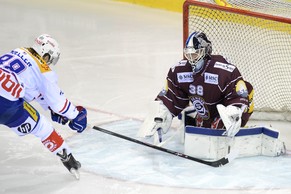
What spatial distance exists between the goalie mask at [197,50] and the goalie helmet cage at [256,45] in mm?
504

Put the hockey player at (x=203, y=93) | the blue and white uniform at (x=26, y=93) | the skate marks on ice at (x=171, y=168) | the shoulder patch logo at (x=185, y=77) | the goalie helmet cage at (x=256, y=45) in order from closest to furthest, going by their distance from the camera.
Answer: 1. the blue and white uniform at (x=26, y=93)
2. the skate marks on ice at (x=171, y=168)
3. the hockey player at (x=203, y=93)
4. the shoulder patch logo at (x=185, y=77)
5. the goalie helmet cage at (x=256, y=45)

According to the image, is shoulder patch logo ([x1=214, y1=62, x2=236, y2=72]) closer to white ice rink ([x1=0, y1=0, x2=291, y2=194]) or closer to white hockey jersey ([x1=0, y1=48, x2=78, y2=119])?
white ice rink ([x1=0, y1=0, x2=291, y2=194])

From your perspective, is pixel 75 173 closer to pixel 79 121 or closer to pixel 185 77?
pixel 79 121

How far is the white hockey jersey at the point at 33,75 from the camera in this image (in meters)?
2.98

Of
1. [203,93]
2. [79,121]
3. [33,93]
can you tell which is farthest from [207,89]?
[33,93]

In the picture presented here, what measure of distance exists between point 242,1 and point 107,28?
3.07m

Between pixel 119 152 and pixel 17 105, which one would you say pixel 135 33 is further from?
pixel 17 105

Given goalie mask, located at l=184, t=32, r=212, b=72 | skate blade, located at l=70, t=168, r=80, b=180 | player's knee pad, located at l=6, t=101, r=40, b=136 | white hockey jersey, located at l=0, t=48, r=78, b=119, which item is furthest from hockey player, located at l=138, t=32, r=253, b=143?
player's knee pad, located at l=6, t=101, r=40, b=136

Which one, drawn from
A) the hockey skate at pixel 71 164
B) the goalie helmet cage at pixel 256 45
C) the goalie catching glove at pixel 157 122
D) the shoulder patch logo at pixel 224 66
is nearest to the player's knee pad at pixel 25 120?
the hockey skate at pixel 71 164

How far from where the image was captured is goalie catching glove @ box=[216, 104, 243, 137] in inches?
128

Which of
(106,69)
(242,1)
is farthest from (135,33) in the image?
(242,1)

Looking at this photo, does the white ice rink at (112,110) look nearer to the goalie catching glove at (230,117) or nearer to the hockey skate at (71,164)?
the hockey skate at (71,164)

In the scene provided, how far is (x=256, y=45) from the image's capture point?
4945 mm

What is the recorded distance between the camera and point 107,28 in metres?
7.04
